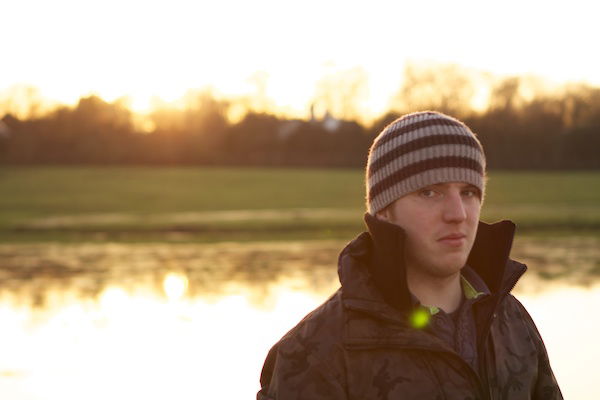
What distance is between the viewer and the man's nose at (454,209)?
261 cm

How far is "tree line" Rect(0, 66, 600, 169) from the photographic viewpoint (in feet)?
201

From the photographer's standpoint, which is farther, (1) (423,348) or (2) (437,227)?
(2) (437,227)

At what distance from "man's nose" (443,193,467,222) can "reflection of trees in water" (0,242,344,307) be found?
871 centimetres

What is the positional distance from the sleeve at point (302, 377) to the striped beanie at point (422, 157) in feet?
1.56

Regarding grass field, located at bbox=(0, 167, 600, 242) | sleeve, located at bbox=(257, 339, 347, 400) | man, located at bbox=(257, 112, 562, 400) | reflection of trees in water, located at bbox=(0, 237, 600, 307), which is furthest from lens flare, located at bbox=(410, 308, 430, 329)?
grass field, located at bbox=(0, 167, 600, 242)

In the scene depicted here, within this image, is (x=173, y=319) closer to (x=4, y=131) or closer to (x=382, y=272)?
(x=382, y=272)

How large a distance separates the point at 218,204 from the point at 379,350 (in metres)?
32.7

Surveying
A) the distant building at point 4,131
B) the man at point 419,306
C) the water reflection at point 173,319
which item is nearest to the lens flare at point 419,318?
the man at point 419,306

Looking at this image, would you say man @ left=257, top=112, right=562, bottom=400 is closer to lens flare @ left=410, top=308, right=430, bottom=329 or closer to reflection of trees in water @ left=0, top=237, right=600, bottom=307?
lens flare @ left=410, top=308, right=430, bottom=329

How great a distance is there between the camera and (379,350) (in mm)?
2551

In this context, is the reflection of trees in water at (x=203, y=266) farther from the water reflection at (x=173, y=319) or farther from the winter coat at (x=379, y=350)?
the winter coat at (x=379, y=350)

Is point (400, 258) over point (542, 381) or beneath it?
over

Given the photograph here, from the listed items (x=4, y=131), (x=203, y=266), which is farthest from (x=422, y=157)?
(x=4, y=131)

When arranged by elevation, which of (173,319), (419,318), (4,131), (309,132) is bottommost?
(173,319)
